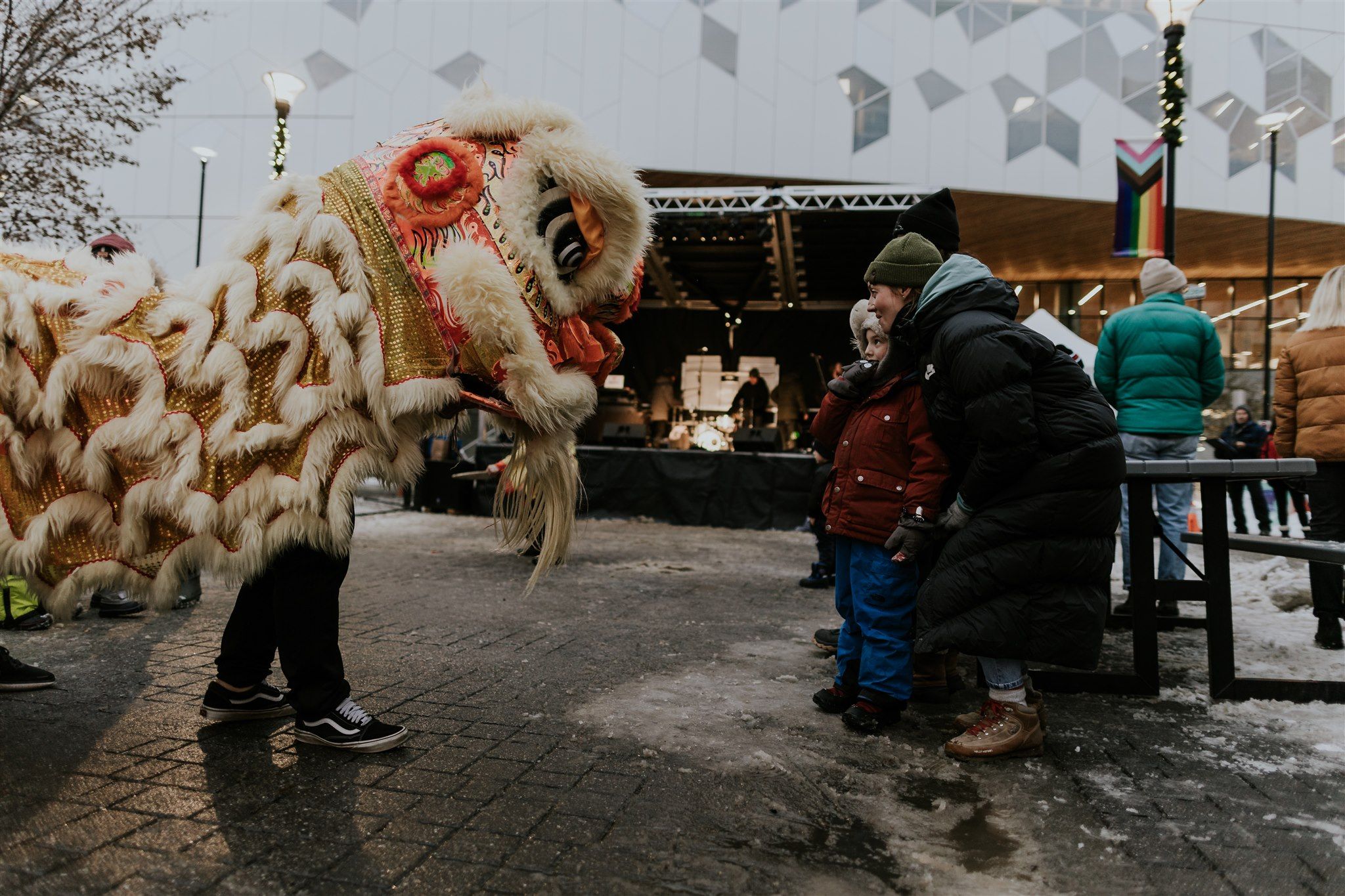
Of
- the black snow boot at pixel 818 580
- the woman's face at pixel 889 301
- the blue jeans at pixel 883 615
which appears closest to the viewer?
the blue jeans at pixel 883 615

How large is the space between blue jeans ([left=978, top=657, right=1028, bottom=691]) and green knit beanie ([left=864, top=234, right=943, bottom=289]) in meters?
1.47

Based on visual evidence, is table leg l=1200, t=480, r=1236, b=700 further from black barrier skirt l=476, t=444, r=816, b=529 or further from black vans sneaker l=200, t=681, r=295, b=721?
black barrier skirt l=476, t=444, r=816, b=529

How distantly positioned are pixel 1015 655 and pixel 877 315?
4.75 ft

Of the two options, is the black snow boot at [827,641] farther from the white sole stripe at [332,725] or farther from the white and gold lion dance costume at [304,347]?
the white sole stripe at [332,725]

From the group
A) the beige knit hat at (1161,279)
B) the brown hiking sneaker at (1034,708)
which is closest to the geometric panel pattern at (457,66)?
the beige knit hat at (1161,279)

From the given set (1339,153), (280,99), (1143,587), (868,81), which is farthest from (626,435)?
(1339,153)

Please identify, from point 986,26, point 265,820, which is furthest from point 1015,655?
point 986,26

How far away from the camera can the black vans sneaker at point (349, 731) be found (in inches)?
101

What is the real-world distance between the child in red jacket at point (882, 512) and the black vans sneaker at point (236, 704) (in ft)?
6.96

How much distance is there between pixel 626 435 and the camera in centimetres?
1341

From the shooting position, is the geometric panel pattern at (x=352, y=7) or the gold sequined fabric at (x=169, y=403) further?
the geometric panel pattern at (x=352, y=7)

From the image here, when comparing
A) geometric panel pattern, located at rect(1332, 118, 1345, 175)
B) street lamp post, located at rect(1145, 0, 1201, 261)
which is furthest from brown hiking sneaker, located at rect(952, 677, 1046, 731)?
geometric panel pattern, located at rect(1332, 118, 1345, 175)

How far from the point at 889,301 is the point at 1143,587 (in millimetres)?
1792

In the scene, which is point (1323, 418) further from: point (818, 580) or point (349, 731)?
point (349, 731)
